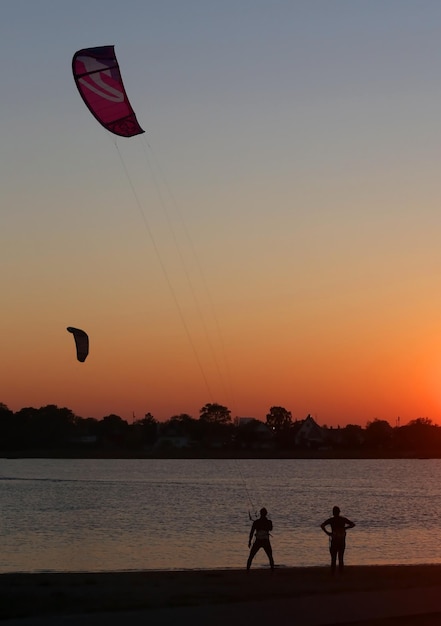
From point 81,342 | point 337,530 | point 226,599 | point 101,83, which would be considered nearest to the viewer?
point 226,599

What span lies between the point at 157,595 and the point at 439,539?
24.7m

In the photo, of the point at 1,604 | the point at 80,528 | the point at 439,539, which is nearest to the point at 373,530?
the point at 439,539

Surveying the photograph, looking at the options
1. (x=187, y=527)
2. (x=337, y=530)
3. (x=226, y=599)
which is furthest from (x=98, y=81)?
(x=187, y=527)

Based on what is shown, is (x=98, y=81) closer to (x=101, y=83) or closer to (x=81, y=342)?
(x=101, y=83)

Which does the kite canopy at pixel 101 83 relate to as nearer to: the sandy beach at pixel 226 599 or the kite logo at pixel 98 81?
the kite logo at pixel 98 81

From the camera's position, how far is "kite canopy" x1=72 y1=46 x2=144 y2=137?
747 inches

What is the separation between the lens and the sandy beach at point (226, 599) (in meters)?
13.0

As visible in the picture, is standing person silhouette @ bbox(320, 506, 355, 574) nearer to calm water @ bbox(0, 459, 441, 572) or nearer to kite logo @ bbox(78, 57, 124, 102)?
calm water @ bbox(0, 459, 441, 572)

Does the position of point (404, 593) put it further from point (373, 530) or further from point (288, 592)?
point (373, 530)

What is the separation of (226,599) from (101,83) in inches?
390

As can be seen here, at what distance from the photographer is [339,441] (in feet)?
584

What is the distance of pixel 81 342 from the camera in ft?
91.0

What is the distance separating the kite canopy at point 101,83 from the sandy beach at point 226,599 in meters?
8.79

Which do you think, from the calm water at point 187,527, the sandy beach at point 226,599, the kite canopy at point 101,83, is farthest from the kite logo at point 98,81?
the calm water at point 187,527
